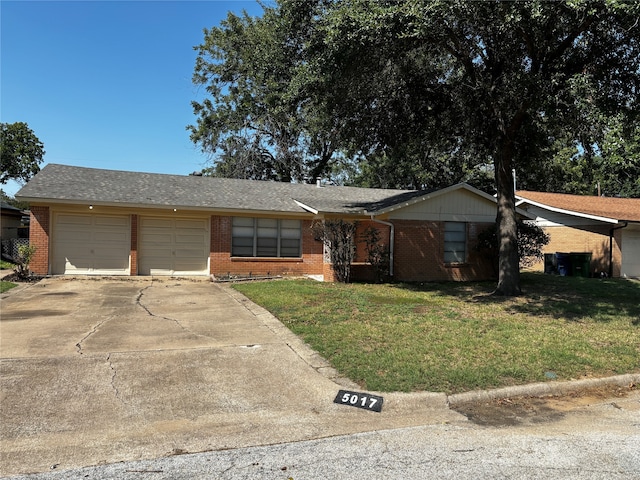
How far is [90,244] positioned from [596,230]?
2125cm

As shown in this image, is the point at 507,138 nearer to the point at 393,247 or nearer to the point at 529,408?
the point at 393,247

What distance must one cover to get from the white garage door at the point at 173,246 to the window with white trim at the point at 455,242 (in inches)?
352

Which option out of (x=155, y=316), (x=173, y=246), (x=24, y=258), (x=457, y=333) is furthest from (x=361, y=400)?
(x=24, y=258)

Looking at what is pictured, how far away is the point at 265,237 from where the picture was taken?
17.8 metres

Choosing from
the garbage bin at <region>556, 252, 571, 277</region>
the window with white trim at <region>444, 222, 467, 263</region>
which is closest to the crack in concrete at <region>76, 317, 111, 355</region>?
the window with white trim at <region>444, 222, 467, 263</region>

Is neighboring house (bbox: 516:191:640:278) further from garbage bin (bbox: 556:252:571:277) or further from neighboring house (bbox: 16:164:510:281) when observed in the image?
neighboring house (bbox: 16:164:510:281)

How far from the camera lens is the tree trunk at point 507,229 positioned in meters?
13.3

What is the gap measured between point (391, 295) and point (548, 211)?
572 inches

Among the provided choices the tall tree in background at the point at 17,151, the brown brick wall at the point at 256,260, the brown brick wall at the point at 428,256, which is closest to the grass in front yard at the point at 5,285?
the brown brick wall at the point at 256,260

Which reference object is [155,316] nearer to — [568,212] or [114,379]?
[114,379]

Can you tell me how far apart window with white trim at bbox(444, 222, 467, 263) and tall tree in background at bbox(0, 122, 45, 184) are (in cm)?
4023

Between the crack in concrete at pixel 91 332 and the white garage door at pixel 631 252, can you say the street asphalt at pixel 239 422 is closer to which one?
the crack in concrete at pixel 91 332

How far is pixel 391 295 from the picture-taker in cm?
1319

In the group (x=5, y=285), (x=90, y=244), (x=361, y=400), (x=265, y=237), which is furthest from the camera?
(x=265, y=237)
